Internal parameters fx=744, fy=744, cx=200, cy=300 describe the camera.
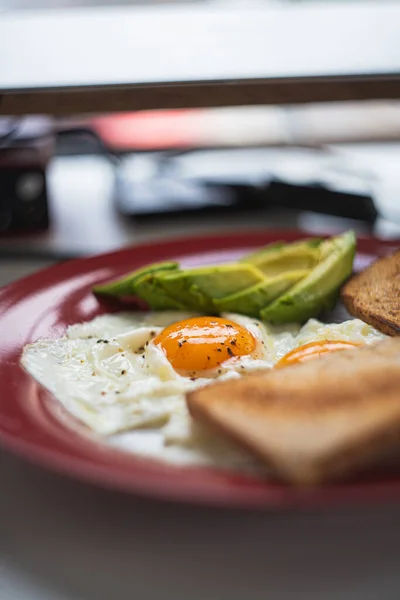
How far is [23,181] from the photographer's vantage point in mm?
1724

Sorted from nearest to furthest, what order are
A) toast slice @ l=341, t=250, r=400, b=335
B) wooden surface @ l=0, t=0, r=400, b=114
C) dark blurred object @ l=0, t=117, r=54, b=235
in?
toast slice @ l=341, t=250, r=400, b=335
wooden surface @ l=0, t=0, r=400, b=114
dark blurred object @ l=0, t=117, r=54, b=235

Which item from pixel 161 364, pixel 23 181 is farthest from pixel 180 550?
pixel 23 181

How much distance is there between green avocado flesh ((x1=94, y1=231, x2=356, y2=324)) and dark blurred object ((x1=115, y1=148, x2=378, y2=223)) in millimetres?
502

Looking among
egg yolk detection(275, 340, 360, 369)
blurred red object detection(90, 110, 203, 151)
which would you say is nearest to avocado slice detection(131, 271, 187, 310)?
egg yolk detection(275, 340, 360, 369)

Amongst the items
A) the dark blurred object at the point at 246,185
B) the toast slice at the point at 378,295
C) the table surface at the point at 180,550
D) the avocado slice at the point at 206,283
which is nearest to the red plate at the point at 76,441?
the table surface at the point at 180,550

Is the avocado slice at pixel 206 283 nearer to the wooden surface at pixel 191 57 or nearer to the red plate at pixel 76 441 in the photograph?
the red plate at pixel 76 441

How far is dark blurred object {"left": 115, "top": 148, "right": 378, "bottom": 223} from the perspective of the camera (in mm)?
1769

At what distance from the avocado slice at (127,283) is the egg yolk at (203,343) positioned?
0.13 metres

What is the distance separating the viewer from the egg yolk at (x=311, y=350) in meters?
1.03

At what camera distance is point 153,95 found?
4.58ft

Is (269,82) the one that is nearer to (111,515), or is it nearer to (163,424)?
(163,424)

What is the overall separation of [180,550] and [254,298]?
0.53 meters

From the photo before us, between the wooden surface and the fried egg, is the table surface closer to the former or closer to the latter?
the fried egg

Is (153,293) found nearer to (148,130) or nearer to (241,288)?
(241,288)
